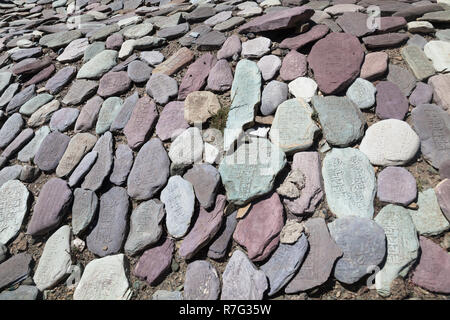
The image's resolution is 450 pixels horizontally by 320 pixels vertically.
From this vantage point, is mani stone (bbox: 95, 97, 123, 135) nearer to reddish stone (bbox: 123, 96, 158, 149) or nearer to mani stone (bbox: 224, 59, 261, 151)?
reddish stone (bbox: 123, 96, 158, 149)

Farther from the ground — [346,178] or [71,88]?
[71,88]

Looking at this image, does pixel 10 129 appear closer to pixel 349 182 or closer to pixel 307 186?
pixel 307 186

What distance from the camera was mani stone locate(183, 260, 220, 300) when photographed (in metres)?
1.60

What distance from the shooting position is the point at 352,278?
1.47m

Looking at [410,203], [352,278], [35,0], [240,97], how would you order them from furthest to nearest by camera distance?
[35,0] → [240,97] → [410,203] → [352,278]

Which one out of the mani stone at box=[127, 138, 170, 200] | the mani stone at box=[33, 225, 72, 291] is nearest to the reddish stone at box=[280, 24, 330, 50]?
the mani stone at box=[127, 138, 170, 200]

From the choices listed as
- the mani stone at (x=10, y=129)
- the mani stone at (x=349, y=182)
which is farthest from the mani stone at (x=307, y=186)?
the mani stone at (x=10, y=129)

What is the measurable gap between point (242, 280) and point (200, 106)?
45.5 inches

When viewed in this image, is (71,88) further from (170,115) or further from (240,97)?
(240,97)

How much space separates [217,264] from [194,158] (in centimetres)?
65

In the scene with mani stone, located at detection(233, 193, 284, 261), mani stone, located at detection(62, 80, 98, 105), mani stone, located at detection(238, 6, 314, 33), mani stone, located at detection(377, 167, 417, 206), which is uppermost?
mani stone, located at detection(238, 6, 314, 33)

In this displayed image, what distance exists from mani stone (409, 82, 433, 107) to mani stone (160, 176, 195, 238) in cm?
144

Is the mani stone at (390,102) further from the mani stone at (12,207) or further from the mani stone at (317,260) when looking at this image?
the mani stone at (12,207)
